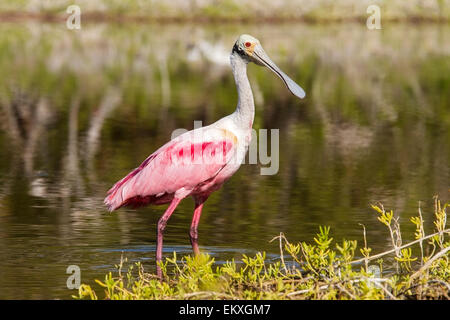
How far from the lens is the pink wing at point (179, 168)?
29.5 feet

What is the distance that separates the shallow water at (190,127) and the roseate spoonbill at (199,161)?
54 centimetres

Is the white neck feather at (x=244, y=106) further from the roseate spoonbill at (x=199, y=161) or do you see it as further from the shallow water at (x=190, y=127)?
the shallow water at (x=190, y=127)

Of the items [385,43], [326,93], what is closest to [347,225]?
[326,93]

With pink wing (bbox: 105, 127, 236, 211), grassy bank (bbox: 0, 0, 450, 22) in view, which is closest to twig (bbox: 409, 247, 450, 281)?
pink wing (bbox: 105, 127, 236, 211)

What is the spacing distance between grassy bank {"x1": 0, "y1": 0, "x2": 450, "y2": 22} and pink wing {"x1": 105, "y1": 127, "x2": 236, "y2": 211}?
139ft

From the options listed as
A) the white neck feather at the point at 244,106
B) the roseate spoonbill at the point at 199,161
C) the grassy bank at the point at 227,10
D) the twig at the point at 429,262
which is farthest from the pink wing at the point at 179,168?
the grassy bank at the point at 227,10

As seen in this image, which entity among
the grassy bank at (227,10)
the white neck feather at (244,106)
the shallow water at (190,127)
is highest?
the grassy bank at (227,10)

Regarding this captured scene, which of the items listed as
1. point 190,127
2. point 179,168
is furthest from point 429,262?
point 190,127

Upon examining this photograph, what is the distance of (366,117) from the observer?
823 inches

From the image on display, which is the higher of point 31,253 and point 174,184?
point 174,184

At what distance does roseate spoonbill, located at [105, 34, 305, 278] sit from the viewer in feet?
29.6
